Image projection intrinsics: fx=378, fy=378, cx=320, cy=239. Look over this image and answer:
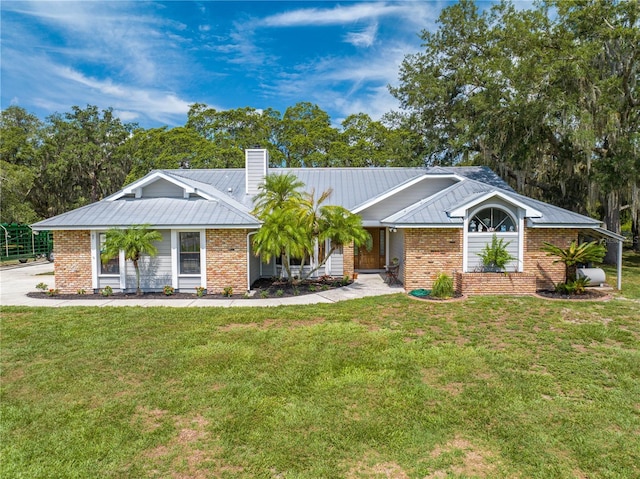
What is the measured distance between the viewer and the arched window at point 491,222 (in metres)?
12.7

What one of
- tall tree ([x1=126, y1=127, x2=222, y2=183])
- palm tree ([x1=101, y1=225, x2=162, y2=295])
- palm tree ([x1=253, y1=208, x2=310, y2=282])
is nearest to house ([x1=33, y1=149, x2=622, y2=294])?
palm tree ([x1=101, y1=225, x2=162, y2=295])

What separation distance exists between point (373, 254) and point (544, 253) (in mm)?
6708

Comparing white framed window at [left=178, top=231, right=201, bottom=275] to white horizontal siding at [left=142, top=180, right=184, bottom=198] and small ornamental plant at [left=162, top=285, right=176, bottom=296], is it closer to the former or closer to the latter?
small ornamental plant at [left=162, top=285, right=176, bottom=296]

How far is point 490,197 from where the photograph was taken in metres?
12.4

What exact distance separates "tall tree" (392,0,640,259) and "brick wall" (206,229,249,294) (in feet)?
42.3

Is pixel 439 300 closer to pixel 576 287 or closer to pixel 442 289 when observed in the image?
pixel 442 289

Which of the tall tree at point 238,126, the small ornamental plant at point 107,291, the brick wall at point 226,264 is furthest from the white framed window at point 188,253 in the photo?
the tall tree at point 238,126

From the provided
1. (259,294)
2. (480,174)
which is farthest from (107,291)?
(480,174)

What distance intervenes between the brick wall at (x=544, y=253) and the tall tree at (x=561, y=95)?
5023 mm

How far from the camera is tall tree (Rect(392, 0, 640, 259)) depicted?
15.5 metres

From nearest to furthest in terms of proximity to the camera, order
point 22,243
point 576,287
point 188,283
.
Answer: point 576,287, point 188,283, point 22,243

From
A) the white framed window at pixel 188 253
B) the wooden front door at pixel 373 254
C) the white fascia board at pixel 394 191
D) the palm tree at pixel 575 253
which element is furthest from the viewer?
the wooden front door at pixel 373 254

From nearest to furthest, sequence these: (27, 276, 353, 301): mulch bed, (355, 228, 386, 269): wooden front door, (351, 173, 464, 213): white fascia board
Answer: (27, 276, 353, 301): mulch bed → (351, 173, 464, 213): white fascia board → (355, 228, 386, 269): wooden front door

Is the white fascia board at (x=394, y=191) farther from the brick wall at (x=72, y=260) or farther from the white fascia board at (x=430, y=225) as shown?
the brick wall at (x=72, y=260)
